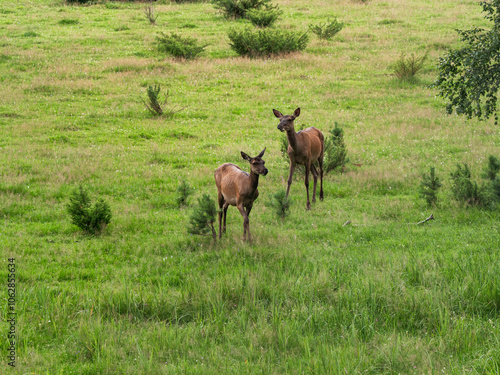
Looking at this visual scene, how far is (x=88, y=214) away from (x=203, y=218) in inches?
93.1

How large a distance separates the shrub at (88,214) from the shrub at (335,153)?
23.0ft

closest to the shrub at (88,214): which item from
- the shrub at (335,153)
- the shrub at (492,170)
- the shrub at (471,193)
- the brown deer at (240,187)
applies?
the brown deer at (240,187)

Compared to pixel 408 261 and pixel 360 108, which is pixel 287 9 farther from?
pixel 408 261

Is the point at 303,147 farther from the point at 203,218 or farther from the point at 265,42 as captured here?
the point at 265,42

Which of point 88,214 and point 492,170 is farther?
point 492,170

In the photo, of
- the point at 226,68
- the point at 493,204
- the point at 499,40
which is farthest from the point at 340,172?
the point at 226,68

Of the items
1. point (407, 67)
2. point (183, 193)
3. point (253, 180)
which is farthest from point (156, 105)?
point (407, 67)

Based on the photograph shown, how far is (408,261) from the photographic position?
753 centimetres

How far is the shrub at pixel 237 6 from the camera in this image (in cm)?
3634

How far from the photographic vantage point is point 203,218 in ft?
30.7

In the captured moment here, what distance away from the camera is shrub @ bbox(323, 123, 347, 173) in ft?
47.0

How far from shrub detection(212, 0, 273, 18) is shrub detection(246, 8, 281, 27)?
307 cm

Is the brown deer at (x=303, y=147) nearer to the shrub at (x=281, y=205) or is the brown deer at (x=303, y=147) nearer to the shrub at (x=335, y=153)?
the shrub at (x=281, y=205)

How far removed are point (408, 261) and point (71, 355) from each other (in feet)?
16.3
